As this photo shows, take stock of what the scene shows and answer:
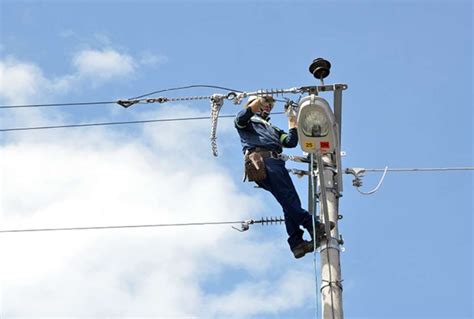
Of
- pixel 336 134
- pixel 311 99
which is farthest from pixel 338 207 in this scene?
pixel 311 99

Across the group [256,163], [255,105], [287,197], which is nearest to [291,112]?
[255,105]

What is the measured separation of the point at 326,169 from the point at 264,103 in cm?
82

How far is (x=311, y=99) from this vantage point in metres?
5.18

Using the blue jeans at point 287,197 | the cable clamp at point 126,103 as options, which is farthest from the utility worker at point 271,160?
the cable clamp at point 126,103

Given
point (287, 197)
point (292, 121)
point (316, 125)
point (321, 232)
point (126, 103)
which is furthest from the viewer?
point (126, 103)

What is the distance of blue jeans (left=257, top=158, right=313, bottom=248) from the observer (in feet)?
19.5

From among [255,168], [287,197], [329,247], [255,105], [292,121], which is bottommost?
[329,247]

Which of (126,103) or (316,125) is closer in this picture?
(316,125)

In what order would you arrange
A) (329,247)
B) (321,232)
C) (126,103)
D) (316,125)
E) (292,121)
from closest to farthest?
(316,125), (329,247), (321,232), (292,121), (126,103)

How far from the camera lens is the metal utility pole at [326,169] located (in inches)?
205

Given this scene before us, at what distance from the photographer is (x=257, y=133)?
20.7 feet

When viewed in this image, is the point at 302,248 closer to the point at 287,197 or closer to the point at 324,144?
the point at 287,197

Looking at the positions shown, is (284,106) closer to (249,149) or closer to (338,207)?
(249,149)

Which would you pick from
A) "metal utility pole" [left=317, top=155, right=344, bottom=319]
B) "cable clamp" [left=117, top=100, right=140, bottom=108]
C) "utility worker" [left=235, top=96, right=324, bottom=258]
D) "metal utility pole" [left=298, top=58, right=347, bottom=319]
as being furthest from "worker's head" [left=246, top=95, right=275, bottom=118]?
"cable clamp" [left=117, top=100, right=140, bottom=108]
